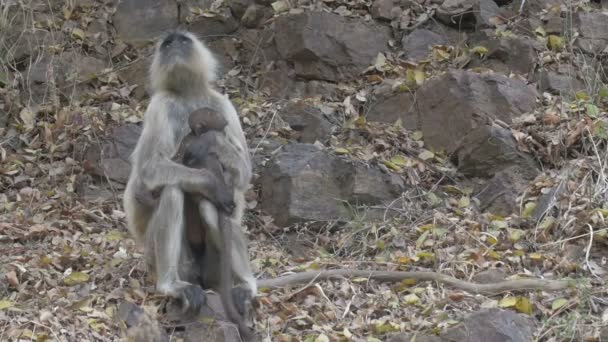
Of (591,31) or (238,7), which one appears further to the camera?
(238,7)

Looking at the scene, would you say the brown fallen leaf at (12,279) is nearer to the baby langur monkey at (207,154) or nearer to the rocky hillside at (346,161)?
the rocky hillside at (346,161)

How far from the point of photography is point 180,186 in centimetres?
557

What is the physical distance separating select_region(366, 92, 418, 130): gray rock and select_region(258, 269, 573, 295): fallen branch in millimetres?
2173

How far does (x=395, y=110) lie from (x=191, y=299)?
321 centimetres

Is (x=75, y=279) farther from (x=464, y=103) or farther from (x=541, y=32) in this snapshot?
(x=541, y=32)

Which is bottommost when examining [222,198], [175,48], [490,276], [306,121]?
[306,121]

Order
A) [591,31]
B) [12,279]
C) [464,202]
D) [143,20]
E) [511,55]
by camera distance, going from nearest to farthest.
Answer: [12,279] < [464,202] < [511,55] < [591,31] < [143,20]

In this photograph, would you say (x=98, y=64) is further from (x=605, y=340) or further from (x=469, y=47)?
(x=605, y=340)

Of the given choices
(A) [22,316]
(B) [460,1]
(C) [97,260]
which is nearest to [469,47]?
(B) [460,1]

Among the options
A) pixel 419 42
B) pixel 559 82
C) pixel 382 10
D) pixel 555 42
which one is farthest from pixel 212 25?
pixel 559 82

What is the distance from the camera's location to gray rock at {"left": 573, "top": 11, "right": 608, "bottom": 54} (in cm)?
838

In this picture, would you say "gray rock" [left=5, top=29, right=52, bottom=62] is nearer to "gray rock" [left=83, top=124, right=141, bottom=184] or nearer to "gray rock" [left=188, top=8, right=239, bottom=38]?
"gray rock" [left=188, top=8, right=239, bottom=38]

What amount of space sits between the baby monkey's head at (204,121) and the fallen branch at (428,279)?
937 millimetres

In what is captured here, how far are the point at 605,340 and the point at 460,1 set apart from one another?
176 inches
